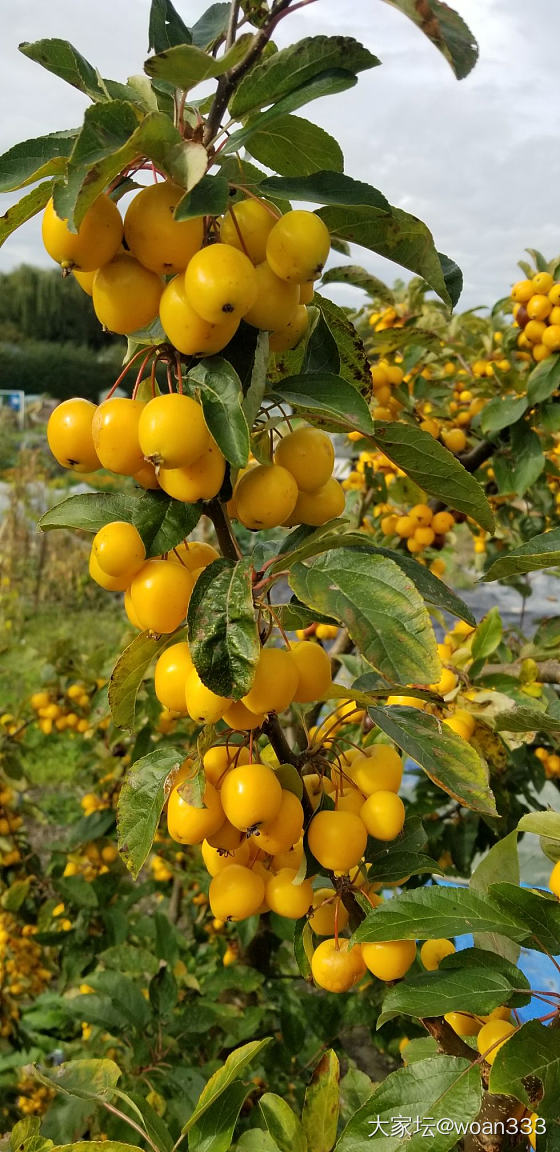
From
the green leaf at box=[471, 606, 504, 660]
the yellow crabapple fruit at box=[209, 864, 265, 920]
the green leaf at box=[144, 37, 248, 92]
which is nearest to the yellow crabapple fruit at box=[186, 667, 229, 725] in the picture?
the yellow crabapple fruit at box=[209, 864, 265, 920]

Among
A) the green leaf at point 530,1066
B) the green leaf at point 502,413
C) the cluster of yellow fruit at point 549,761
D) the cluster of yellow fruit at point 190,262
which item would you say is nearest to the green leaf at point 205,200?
the cluster of yellow fruit at point 190,262

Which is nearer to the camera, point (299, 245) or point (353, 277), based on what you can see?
point (299, 245)

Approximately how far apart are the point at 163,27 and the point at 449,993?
0.90m

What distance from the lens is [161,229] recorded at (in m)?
0.59

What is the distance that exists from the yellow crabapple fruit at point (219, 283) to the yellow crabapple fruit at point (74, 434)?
16 centimetres

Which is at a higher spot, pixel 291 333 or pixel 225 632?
pixel 291 333

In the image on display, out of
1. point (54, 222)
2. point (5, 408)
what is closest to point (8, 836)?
point (54, 222)

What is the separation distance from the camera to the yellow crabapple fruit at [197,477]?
628 millimetres

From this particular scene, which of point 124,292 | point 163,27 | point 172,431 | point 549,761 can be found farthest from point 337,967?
point 549,761

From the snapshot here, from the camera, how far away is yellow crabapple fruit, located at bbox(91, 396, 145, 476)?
63 centimetres

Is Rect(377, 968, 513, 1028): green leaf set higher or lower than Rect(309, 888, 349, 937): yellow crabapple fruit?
higher

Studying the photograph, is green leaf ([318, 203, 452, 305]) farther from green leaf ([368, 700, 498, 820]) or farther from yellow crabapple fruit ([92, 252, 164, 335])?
green leaf ([368, 700, 498, 820])

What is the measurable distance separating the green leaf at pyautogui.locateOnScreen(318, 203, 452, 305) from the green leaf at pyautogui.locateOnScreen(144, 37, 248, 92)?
5.6 inches

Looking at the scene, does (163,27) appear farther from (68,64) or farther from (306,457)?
(306,457)
